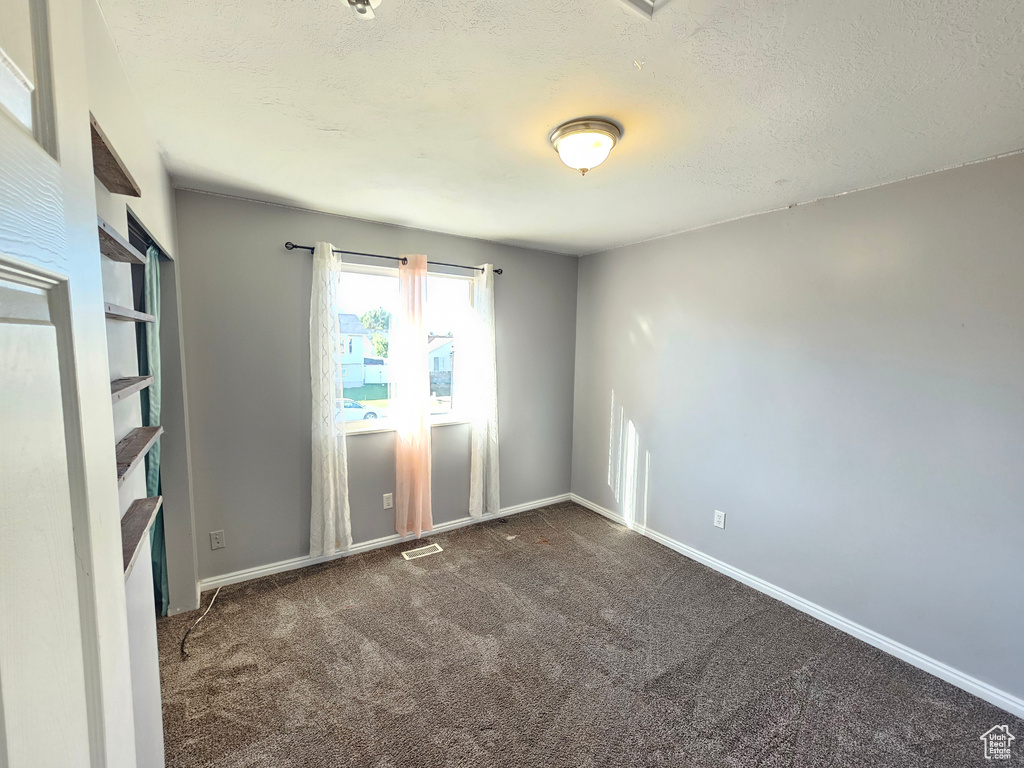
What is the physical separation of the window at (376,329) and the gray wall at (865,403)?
161cm

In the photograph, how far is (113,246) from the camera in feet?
3.73

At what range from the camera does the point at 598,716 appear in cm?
172

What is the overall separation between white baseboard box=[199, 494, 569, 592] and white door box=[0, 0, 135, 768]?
2.32 meters

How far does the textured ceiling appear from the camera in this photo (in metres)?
1.12

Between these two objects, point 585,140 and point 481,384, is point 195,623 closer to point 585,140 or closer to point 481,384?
point 481,384

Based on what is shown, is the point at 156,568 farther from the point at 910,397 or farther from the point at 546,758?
the point at 910,397

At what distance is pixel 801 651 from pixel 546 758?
4.81 feet

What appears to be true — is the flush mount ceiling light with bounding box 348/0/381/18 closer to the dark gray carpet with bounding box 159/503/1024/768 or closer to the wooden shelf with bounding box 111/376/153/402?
the wooden shelf with bounding box 111/376/153/402

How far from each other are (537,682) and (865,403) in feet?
7.17

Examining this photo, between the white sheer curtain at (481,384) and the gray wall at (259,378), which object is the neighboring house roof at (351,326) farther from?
the white sheer curtain at (481,384)

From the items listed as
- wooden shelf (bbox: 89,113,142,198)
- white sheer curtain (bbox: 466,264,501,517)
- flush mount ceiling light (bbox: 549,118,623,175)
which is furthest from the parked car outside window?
flush mount ceiling light (bbox: 549,118,623,175)

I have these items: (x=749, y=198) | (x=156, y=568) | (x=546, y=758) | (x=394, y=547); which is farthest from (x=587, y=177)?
(x=156, y=568)

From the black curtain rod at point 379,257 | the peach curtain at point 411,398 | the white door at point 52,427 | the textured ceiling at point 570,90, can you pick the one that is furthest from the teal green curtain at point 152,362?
Answer: the white door at point 52,427

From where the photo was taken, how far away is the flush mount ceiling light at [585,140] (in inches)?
62.9
